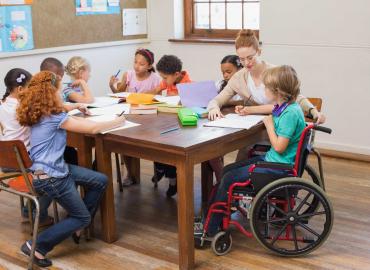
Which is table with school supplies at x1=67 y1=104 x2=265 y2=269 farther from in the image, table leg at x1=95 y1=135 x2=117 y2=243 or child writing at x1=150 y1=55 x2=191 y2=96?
child writing at x1=150 y1=55 x2=191 y2=96

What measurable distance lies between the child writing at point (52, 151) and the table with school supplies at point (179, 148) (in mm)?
129

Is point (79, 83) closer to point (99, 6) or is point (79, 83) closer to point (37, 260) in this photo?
point (37, 260)

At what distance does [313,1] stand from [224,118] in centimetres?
199

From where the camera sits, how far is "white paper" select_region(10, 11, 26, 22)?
430 cm

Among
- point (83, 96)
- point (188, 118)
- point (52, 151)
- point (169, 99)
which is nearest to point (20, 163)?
point (52, 151)

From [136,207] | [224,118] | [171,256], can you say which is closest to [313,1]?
[224,118]

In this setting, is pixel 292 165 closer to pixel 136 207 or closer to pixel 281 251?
pixel 281 251

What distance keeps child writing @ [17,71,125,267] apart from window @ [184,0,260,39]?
2.71 metres

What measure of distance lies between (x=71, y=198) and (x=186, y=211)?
60 cm

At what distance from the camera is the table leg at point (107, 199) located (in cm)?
294

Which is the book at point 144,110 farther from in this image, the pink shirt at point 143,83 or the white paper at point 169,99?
the pink shirt at point 143,83

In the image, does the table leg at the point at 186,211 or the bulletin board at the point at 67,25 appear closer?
the table leg at the point at 186,211

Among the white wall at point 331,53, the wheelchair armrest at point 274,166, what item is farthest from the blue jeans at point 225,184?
the white wall at point 331,53

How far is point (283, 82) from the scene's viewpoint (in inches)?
107
